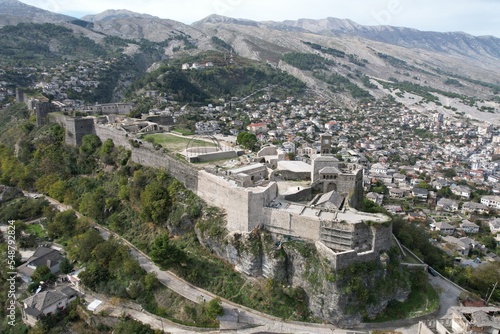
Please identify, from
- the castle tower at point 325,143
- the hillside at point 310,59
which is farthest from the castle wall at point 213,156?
the hillside at point 310,59

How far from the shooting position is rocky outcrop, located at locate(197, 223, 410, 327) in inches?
701

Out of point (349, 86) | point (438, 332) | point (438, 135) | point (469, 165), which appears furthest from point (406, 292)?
point (349, 86)

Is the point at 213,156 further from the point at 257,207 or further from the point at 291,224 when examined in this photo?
the point at 291,224

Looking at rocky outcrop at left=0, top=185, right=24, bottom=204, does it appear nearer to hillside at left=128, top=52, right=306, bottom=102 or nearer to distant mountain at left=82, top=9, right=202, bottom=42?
hillside at left=128, top=52, right=306, bottom=102

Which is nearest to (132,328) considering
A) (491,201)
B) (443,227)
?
(443,227)

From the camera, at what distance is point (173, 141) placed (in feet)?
105

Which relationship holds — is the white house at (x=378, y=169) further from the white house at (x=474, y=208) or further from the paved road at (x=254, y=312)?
the paved road at (x=254, y=312)

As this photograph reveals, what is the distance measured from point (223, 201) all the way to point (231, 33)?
135629 millimetres

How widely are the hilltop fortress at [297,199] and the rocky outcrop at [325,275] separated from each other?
0.40m

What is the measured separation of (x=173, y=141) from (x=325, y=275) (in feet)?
60.3

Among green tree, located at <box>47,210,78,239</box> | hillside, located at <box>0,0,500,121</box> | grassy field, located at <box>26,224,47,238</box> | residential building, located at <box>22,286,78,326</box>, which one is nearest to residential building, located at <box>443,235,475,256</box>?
residential building, located at <box>22,286,78,326</box>

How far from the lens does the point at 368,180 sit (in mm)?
45906

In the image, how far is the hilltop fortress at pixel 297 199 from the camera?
18203 millimetres

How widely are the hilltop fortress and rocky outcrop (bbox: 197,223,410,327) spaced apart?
0.40m
